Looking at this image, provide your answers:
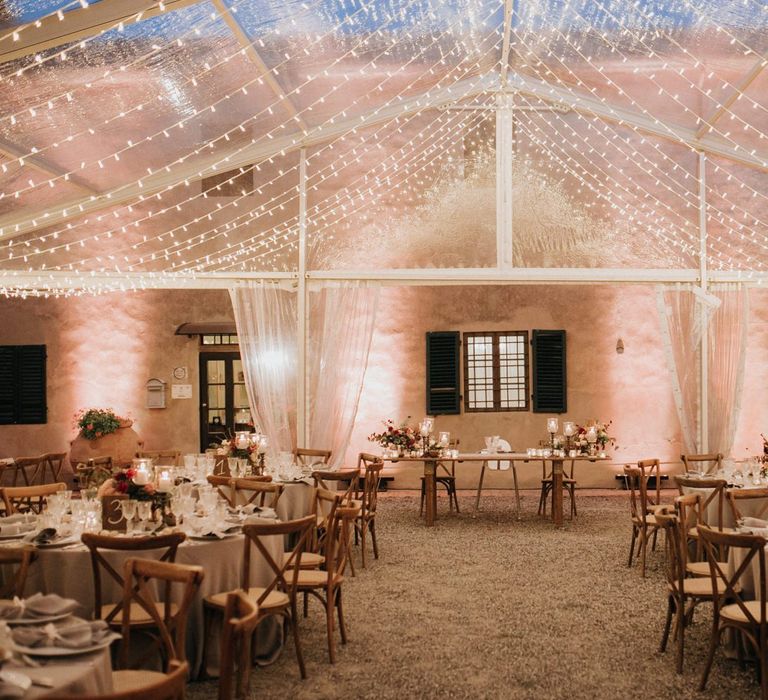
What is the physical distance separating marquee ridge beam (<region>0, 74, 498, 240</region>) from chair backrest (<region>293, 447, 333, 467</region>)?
3447mm

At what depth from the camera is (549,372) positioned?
12156 millimetres

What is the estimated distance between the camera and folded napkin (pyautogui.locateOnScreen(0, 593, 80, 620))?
3053 millimetres

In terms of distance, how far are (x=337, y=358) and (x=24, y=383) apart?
17.0 feet

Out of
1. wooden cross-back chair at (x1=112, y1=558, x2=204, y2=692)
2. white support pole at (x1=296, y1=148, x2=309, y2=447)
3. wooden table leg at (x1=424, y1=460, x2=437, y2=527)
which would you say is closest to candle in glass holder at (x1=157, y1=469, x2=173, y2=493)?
wooden cross-back chair at (x1=112, y1=558, x2=204, y2=692)

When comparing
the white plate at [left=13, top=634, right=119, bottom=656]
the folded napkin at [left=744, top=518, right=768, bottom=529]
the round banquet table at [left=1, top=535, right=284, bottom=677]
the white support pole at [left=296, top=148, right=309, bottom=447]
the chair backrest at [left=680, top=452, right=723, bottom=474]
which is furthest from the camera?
the white support pole at [left=296, top=148, right=309, bottom=447]

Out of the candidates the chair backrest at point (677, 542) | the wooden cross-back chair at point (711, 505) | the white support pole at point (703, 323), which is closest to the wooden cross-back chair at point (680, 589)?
the chair backrest at point (677, 542)

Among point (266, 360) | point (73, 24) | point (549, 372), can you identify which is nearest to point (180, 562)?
point (73, 24)

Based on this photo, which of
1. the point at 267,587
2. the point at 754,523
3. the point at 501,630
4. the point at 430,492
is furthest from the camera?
the point at 430,492

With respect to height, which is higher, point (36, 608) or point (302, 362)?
point (302, 362)

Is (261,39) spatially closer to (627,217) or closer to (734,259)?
(627,217)

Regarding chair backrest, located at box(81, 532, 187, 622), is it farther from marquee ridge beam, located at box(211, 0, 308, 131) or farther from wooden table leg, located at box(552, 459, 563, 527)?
wooden table leg, located at box(552, 459, 563, 527)

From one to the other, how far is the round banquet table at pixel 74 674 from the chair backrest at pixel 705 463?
22.2 feet

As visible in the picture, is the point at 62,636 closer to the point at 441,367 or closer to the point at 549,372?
the point at 441,367

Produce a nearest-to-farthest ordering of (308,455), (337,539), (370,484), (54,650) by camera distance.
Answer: (54,650)
(337,539)
(370,484)
(308,455)
